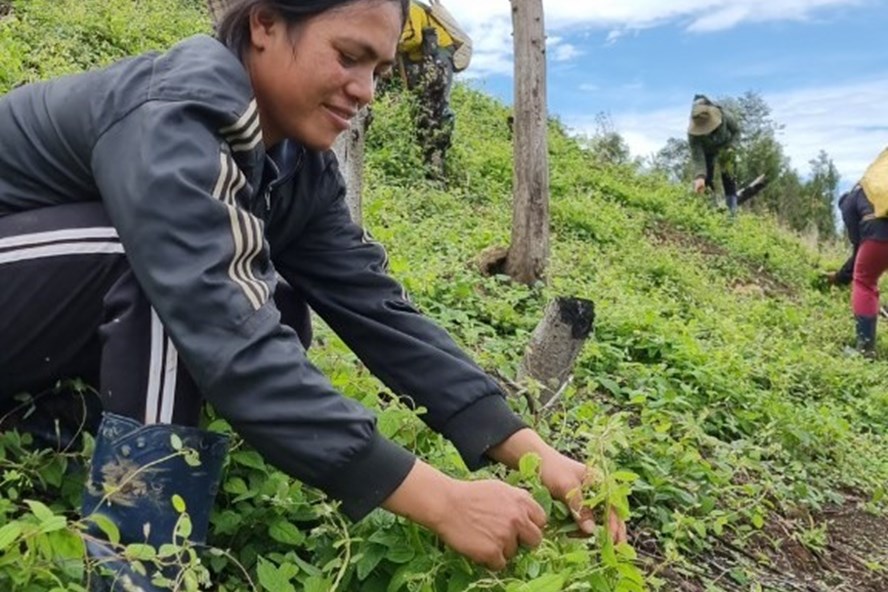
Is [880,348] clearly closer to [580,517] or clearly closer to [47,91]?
[580,517]

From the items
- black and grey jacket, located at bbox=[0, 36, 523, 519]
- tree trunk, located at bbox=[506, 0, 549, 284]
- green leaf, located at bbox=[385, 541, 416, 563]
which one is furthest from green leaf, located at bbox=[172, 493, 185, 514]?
tree trunk, located at bbox=[506, 0, 549, 284]

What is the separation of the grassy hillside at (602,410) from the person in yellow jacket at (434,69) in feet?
0.71

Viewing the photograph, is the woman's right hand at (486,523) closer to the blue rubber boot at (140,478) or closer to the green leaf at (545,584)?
the green leaf at (545,584)

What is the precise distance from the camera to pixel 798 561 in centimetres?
304

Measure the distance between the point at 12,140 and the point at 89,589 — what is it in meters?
0.81

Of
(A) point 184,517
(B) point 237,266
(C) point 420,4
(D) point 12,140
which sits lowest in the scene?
(A) point 184,517

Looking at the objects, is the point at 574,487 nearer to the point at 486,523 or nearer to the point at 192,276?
the point at 486,523

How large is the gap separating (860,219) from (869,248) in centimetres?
38

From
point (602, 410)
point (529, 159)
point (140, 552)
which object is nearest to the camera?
point (140, 552)

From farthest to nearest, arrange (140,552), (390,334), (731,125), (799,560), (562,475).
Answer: (731,125), (799,560), (390,334), (562,475), (140,552)

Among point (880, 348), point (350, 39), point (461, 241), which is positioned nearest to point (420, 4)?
point (461, 241)

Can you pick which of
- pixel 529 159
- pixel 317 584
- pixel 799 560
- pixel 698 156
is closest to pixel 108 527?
pixel 317 584

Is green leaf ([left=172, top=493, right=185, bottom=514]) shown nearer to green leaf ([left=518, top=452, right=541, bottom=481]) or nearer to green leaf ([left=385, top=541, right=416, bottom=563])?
green leaf ([left=385, top=541, right=416, bottom=563])

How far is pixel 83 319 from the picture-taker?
1.73 meters
